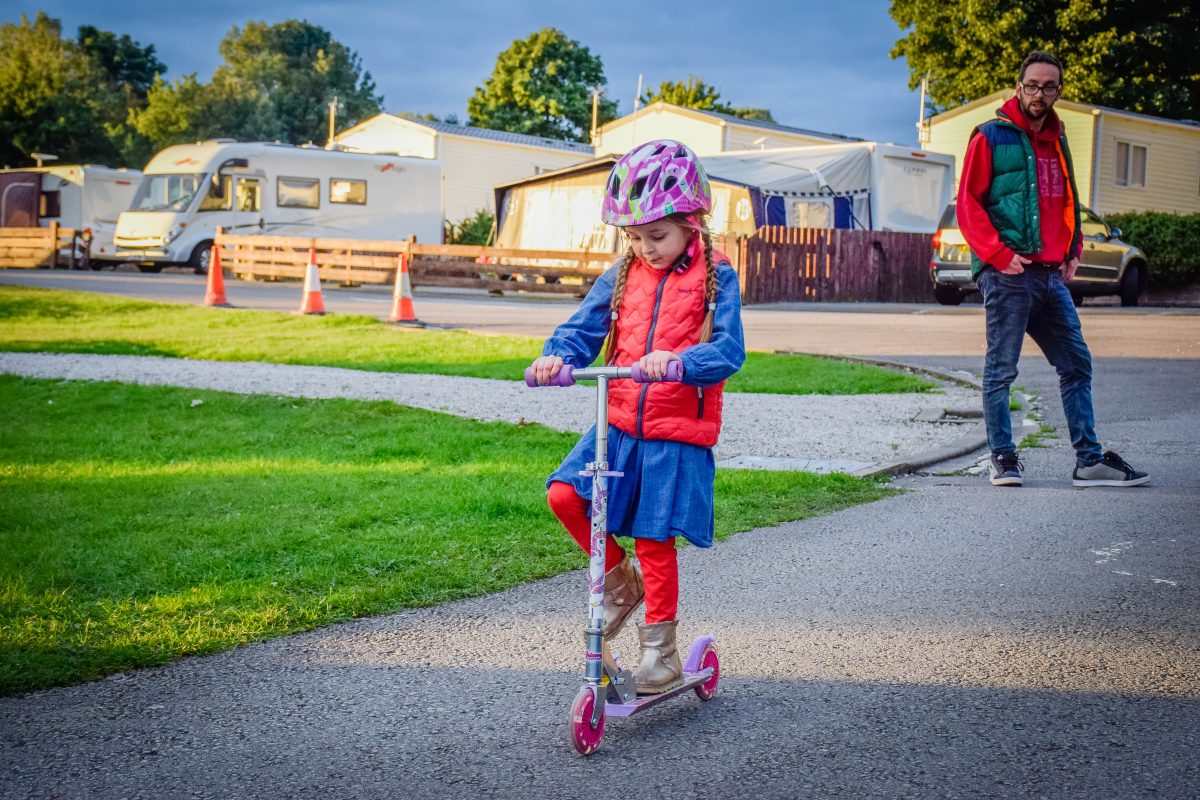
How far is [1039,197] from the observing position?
6801mm

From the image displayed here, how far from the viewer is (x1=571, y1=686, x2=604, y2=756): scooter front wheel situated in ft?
10.7

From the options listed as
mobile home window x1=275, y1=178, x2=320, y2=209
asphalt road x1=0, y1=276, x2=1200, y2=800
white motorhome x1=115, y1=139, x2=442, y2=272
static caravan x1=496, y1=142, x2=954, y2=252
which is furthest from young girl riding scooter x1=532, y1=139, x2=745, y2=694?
mobile home window x1=275, y1=178, x2=320, y2=209

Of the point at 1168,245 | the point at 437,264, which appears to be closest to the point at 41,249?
the point at 437,264

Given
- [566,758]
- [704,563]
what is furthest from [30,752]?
[704,563]

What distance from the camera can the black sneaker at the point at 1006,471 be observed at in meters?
7.03

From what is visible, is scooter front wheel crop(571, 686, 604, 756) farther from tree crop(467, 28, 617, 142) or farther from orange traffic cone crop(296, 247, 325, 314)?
tree crop(467, 28, 617, 142)

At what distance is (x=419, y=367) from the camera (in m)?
13.0

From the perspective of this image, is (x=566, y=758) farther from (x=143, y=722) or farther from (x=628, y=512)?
(x=143, y=722)

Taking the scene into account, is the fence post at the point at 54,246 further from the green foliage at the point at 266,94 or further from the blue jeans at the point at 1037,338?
the green foliage at the point at 266,94

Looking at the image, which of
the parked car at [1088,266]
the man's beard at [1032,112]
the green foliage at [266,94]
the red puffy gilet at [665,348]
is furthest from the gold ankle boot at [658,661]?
the green foliage at [266,94]

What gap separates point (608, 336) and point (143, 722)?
5.66 ft

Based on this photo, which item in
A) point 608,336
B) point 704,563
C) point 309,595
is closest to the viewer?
point 608,336

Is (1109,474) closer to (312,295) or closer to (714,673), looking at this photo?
(714,673)

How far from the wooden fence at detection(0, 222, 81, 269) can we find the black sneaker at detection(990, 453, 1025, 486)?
33466 millimetres
